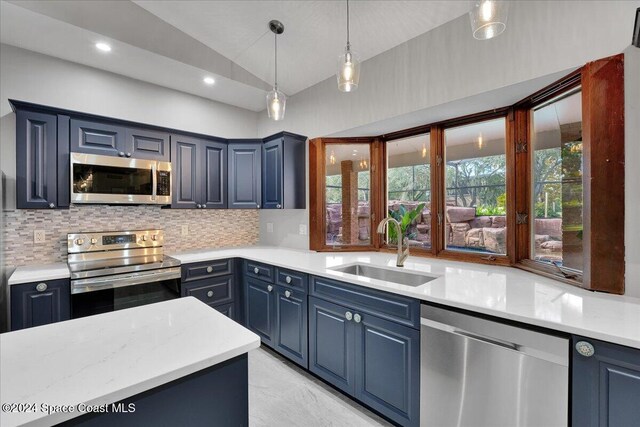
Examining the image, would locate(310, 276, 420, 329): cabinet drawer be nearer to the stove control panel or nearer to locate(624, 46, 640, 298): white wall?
locate(624, 46, 640, 298): white wall

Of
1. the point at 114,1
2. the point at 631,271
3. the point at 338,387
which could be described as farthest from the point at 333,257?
the point at 114,1

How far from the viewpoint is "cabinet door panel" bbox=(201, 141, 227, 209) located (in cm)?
315

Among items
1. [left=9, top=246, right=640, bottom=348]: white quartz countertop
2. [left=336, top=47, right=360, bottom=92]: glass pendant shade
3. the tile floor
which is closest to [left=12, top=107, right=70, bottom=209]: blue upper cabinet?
[left=9, top=246, right=640, bottom=348]: white quartz countertop

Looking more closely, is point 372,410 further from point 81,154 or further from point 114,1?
point 114,1

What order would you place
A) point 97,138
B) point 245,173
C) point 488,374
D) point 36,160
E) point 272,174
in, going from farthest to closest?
point 245,173
point 272,174
point 97,138
point 36,160
point 488,374

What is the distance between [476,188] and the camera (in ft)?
7.75

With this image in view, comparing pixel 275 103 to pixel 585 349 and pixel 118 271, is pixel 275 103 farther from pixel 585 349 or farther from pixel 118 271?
pixel 585 349

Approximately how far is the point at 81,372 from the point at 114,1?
8.86ft

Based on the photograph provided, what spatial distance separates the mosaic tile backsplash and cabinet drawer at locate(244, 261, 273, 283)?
34.7 inches

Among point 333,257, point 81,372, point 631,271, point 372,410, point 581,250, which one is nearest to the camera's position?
point 81,372

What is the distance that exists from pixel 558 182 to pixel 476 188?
21.9 inches

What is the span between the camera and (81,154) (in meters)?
2.35

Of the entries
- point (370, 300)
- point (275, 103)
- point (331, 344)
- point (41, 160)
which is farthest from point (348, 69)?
point (41, 160)

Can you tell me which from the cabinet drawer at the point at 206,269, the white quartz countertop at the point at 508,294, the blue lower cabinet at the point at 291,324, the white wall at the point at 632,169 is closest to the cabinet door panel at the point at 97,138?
the white quartz countertop at the point at 508,294
